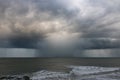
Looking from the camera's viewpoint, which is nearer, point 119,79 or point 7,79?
point 119,79

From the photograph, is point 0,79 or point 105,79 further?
point 0,79

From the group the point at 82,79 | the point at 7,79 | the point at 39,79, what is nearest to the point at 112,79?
the point at 82,79

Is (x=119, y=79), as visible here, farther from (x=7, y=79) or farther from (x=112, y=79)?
(x=7, y=79)

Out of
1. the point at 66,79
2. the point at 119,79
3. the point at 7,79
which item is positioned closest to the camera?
the point at 119,79

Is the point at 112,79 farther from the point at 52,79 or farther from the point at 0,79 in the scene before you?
the point at 0,79

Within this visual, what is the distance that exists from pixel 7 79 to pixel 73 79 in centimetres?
1491

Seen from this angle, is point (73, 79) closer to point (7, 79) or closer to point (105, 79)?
point (105, 79)

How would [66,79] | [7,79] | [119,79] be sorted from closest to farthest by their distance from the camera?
[119,79] < [66,79] < [7,79]

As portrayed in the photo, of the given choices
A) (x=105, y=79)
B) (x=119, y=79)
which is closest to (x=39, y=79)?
(x=105, y=79)

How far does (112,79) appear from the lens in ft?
125

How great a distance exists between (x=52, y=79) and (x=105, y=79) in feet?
36.2

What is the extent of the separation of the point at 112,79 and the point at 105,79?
4.57 ft

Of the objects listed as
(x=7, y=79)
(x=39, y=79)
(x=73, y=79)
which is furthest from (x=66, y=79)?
(x=7, y=79)

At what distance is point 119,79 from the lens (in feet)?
124
